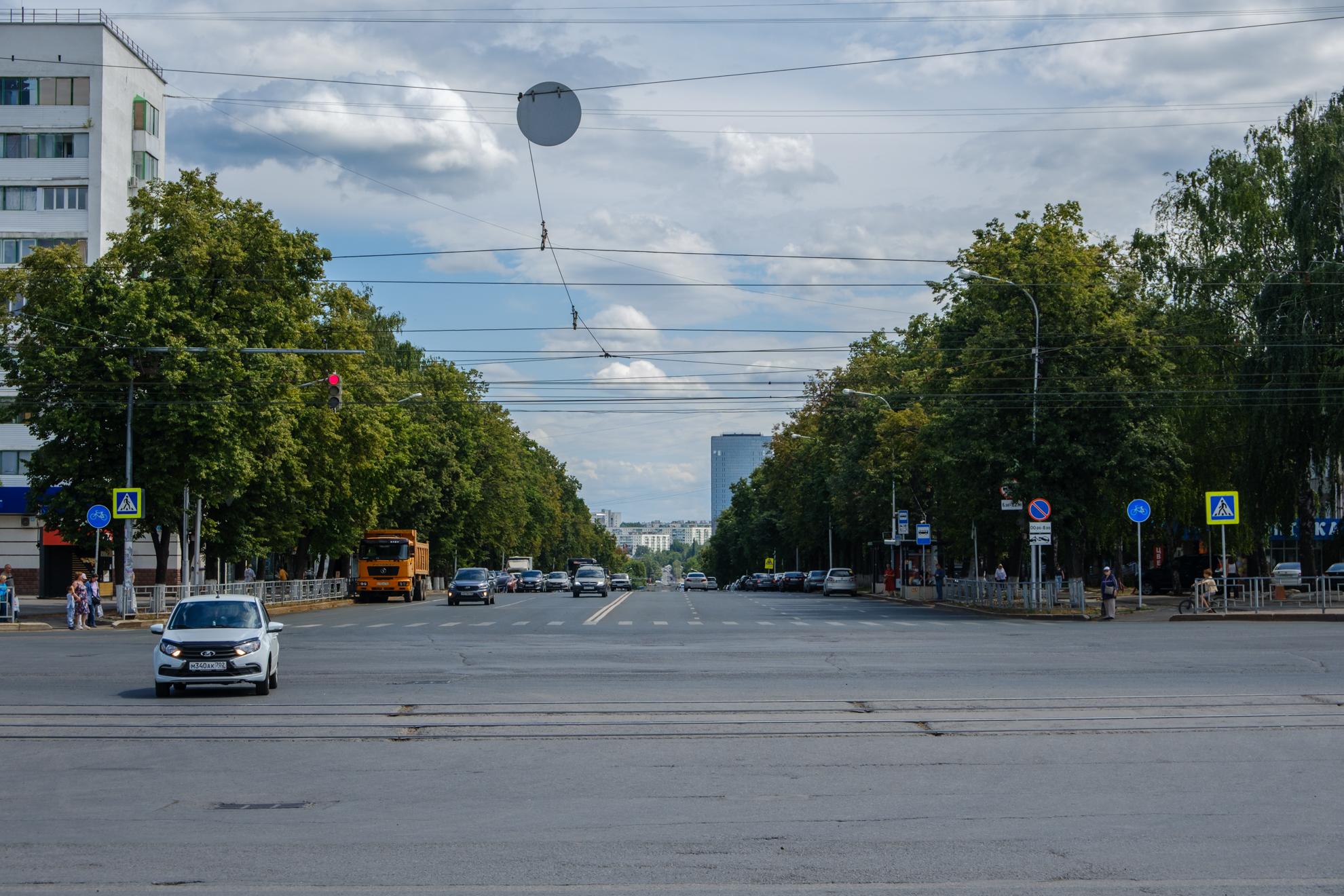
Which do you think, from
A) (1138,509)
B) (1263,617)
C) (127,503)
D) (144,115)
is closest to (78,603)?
(127,503)

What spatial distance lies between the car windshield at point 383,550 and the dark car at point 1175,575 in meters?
38.1

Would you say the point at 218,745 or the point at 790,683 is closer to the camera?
the point at 218,745

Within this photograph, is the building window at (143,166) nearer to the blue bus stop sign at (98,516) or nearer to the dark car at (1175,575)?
the blue bus stop sign at (98,516)

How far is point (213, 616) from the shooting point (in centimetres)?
1914

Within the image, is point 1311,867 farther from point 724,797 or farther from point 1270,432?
point 1270,432

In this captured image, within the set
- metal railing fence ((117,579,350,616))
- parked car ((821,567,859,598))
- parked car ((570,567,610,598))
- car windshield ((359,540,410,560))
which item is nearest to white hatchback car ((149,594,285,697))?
metal railing fence ((117,579,350,616))

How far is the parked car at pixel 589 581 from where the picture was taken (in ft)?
247

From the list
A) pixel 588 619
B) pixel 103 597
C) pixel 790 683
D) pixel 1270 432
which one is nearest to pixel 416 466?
pixel 103 597

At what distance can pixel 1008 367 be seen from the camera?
45.8 metres

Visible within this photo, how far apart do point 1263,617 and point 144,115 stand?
58.9 m

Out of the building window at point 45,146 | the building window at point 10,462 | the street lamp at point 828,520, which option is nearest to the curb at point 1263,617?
the street lamp at point 828,520

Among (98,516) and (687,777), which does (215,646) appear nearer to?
(687,777)

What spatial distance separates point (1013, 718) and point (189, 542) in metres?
41.8

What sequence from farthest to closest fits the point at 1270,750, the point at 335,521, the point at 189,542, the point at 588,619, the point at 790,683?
the point at 335,521 → the point at 189,542 → the point at 588,619 → the point at 790,683 → the point at 1270,750
